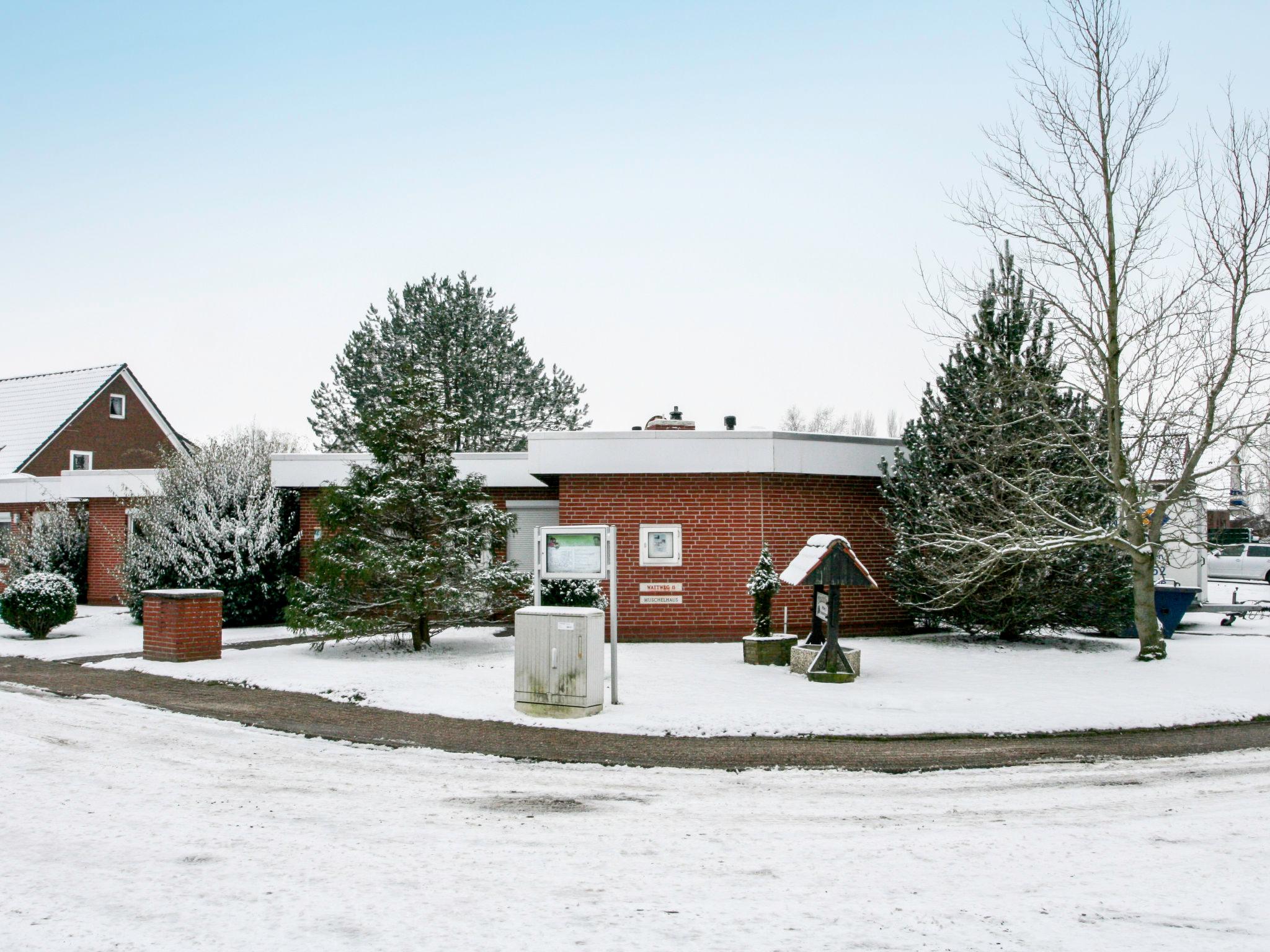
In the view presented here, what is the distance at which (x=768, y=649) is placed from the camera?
47.3 feet

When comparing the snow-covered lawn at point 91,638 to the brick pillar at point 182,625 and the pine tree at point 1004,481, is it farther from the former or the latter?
the pine tree at point 1004,481

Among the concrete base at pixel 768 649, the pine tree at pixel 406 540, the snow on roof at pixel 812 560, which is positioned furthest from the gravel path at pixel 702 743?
the concrete base at pixel 768 649

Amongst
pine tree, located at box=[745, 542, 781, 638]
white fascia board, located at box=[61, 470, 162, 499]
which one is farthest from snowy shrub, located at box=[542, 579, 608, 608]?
white fascia board, located at box=[61, 470, 162, 499]

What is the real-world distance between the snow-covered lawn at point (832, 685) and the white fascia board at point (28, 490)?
14.7 m

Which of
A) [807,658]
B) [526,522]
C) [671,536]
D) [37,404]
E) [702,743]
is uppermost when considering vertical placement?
[37,404]

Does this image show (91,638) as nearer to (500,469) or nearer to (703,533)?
(500,469)

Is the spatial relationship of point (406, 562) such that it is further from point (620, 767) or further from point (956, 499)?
point (956, 499)

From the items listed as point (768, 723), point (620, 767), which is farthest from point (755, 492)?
point (620, 767)

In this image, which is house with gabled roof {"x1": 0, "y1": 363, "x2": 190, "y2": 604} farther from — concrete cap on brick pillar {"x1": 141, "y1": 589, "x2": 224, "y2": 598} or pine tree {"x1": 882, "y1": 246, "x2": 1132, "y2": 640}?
pine tree {"x1": 882, "y1": 246, "x2": 1132, "y2": 640}

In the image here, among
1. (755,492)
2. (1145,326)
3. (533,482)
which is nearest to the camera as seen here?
(1145,326)

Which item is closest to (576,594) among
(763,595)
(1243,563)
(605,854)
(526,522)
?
(763,595)

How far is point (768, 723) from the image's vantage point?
10.4 meters

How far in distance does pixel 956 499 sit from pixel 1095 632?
19.9 ft

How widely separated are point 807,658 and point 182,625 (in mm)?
9127
